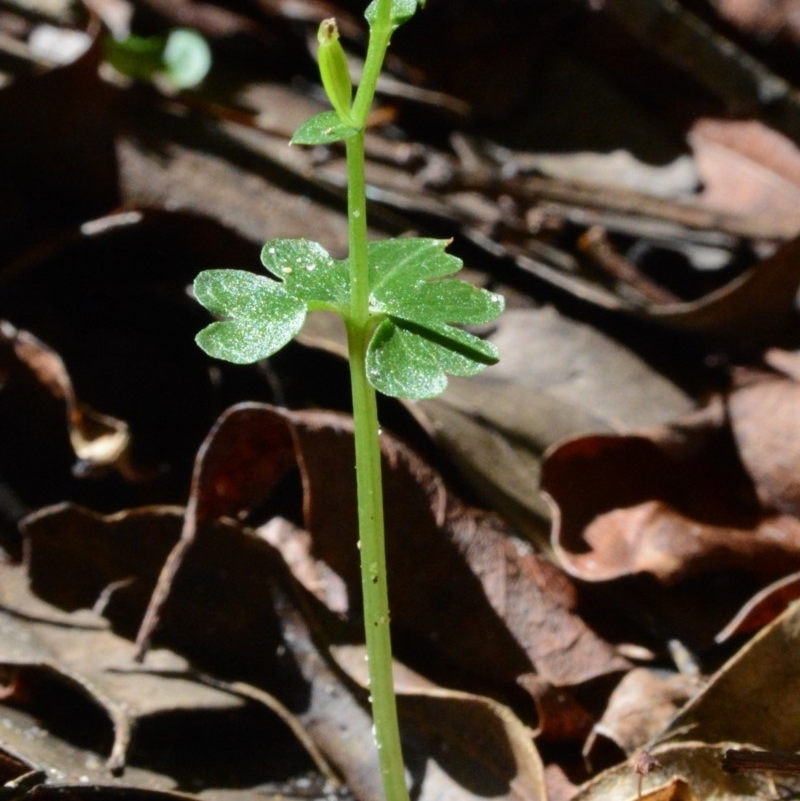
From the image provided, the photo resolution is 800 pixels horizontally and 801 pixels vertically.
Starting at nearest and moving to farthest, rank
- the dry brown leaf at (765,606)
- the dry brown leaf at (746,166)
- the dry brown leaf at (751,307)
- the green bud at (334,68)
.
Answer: the green bud at (334,68) < the dry brown leaf at (765,606) < the dry brown leaf at (751,307) < the dry brown leaf at (746,166)

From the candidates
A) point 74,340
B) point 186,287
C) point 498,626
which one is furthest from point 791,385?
point 74,340

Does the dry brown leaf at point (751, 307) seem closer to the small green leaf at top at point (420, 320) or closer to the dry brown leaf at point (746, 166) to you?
the dry brown leaf at point (746, 166)

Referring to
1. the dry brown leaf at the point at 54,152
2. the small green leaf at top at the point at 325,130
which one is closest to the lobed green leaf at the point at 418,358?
the small green leaf at top at the point at 325,130

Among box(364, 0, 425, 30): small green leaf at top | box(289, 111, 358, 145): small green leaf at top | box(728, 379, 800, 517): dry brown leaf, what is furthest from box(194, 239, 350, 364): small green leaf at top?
box(728, 379, 800, 517): dry brown leaf

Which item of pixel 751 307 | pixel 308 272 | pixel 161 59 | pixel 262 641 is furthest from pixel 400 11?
pixel 161 59

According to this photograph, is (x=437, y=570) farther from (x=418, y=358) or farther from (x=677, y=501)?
(x=418, y=358)

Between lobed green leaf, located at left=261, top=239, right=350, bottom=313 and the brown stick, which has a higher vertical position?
lobed green leaf, located at left=261, top=239, right=350, bottom=313

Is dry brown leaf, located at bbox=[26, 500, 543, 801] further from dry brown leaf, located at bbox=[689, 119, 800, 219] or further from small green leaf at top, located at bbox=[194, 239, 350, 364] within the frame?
dry brown leaf, located at bbox=[689, 119, 800, 219]
